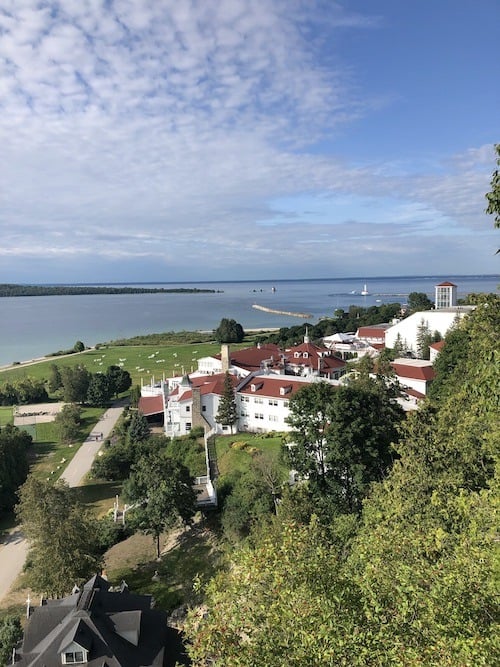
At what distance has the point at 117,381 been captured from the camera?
56531mm

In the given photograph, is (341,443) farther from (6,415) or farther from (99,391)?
(6,415)

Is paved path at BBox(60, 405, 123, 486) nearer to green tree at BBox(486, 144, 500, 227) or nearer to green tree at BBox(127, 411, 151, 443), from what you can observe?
green tree at BBox(127, 411, 151, 443)

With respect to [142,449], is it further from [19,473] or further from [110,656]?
[110,656]

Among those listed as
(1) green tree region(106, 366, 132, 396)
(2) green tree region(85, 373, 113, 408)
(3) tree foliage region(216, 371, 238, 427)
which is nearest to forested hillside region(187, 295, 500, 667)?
(3) tree foliage region(216, 371, 238, 427)

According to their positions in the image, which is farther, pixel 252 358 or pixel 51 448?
pixel 252 358

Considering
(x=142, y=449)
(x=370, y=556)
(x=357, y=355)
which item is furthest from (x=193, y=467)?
(x=357, y=355)

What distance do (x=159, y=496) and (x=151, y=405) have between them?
870 inches

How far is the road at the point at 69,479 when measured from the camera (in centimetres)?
2330

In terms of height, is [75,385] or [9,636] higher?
[75,385]

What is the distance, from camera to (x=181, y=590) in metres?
21.0

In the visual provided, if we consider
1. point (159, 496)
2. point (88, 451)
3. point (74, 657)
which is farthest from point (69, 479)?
point (74, 657)

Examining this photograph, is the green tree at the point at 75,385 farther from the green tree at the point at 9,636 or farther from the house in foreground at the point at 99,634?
the house in foreground at the point at 99,634

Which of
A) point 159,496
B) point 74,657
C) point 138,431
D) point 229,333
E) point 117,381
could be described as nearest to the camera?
point 74,657

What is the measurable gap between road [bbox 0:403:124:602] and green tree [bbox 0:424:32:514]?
8.29 feet
